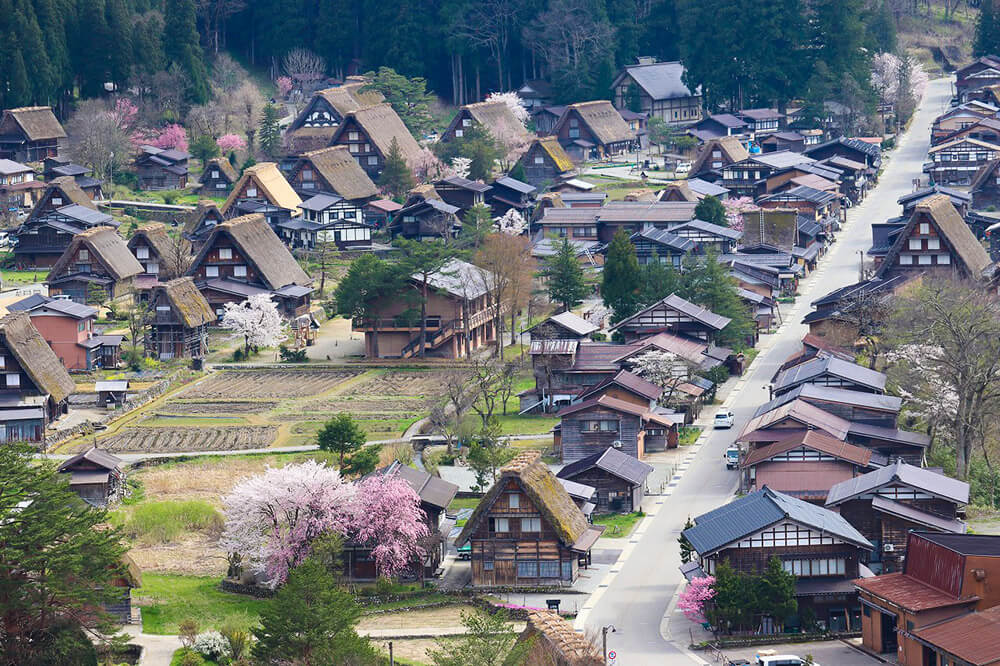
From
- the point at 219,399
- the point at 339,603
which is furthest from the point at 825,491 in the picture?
the point at 219,399

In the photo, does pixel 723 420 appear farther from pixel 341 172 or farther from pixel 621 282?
pixel 341 172

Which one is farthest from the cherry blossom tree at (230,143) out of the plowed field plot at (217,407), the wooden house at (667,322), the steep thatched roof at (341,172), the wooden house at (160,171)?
the wooden house at (667,322)

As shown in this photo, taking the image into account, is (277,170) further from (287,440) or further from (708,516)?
(708,516)

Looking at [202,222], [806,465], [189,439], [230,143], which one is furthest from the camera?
[230,143]

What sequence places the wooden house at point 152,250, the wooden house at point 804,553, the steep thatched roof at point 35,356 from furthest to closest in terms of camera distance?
the wooden house at point 152,250 < the steep thatched roof at point 35,356 < the wooden house at point 804,553

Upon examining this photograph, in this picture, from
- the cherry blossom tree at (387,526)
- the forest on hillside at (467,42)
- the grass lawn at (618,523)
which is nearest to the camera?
the cherry blossom tree at (387,526)

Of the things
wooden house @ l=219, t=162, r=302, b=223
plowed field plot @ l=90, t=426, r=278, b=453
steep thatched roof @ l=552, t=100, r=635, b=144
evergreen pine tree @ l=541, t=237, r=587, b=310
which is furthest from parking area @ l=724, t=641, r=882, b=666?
steep thatched roof @ l=552, t=100, r=635, b=144

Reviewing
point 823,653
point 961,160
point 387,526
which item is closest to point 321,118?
point 961,160

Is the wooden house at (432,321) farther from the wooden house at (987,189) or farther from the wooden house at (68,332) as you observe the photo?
the wooden house at (987,189)
